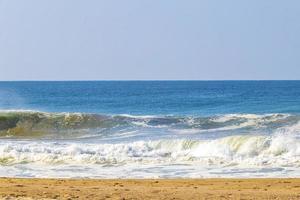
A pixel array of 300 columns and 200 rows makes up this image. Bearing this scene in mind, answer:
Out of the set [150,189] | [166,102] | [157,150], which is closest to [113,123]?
[157,150]

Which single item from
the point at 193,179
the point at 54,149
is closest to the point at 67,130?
the point at 54,149

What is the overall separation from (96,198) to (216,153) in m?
10.0

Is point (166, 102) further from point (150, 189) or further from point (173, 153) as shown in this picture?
point (150, 189)

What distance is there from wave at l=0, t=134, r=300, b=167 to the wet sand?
152 inches

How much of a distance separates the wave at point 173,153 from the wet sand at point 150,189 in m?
3.87

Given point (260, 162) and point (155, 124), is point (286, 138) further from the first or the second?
point (155, 124)

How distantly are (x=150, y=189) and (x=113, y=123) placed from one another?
22.1 meters

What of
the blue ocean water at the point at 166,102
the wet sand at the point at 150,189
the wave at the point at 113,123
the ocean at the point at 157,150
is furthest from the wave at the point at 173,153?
the blue ocean water at the point at 166,102

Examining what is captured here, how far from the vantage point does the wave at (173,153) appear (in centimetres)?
1980

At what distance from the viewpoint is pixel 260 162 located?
19281 mm

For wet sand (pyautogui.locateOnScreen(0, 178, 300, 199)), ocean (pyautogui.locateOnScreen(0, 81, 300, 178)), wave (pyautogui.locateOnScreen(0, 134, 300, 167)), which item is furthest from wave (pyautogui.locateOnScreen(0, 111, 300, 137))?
wet sand (pyautogui.locateOnScreen(0, 178, 300, 199))

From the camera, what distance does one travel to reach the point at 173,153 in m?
21.7

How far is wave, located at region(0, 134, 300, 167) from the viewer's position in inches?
779

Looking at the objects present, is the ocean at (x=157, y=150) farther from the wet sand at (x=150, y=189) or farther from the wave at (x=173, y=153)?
the wet sand at (x=150, y=189)
